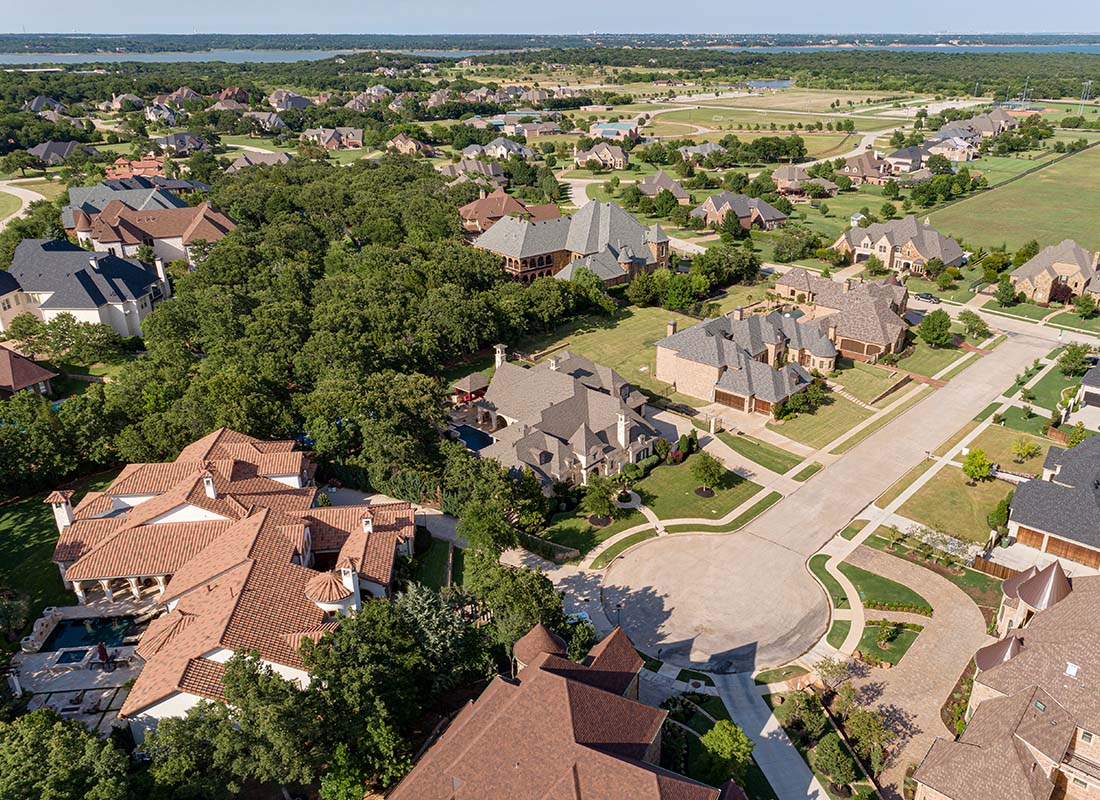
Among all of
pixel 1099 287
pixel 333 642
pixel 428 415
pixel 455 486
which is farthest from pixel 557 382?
pixel 1099 287

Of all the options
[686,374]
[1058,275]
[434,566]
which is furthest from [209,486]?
[1058,275]

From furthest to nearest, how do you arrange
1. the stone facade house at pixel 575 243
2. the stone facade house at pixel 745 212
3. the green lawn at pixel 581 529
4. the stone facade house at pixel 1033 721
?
the stone facade house at pixel 745 212, the stone facade house at pixel 575 243, the green lawn at pixel 581 529, the stone facade house at pixel 1033 721

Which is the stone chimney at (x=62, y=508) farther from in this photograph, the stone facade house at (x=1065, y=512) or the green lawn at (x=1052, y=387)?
the green lawn at (x=1052, y=387)

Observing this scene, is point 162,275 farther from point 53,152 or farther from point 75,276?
point 53,152

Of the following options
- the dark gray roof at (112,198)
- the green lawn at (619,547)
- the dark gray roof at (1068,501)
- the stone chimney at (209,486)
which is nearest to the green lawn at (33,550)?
the stone chimney at (209,486)

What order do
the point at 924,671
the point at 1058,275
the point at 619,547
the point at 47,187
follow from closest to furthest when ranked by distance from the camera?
the point at 924,671 → the point at 619,547 → the point at 1058,275 → the point at 47,187

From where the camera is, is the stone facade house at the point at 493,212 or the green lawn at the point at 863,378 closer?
the green lawn at the point at 863,378

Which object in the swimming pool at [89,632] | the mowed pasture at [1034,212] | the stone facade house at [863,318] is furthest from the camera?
the mowed pasture at [1034,212]
